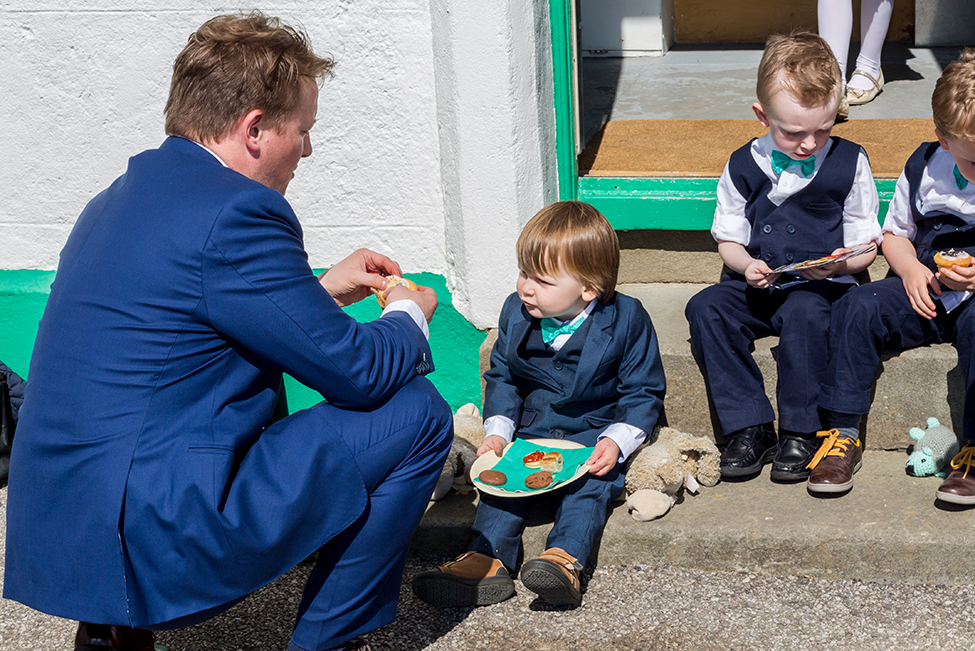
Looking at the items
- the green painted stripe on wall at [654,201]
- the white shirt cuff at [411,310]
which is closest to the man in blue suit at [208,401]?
the white shirt cuff at [411,310]

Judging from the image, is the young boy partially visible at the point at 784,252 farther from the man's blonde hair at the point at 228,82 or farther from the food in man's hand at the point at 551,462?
the man's blonde hair at the point at 228,82

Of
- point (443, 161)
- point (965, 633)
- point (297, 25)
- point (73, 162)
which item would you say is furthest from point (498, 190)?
point (965, 633)

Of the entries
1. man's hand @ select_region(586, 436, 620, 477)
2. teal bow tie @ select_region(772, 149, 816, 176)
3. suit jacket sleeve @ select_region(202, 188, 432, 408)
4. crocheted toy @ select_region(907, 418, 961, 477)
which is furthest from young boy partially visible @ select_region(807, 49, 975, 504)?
suit jacket sleeve @ select_region(202, 188, 432, 408)

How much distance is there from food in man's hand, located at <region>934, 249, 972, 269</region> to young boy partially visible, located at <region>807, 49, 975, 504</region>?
14mm

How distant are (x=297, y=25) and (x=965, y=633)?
2.62 meters

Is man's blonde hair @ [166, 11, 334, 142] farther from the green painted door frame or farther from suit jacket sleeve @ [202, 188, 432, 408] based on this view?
the green painted door frame

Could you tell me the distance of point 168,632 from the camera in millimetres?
2527

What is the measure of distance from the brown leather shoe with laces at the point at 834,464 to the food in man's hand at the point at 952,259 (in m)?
0.55

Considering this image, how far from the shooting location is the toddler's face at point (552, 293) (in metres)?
2.60

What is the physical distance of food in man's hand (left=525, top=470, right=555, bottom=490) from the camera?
8.16 ft

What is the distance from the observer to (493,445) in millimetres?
2652

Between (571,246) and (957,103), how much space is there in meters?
1.08

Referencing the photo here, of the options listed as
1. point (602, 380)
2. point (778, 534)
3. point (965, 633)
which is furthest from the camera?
point (602, 380)

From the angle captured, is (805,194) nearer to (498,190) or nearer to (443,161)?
(498,190)
